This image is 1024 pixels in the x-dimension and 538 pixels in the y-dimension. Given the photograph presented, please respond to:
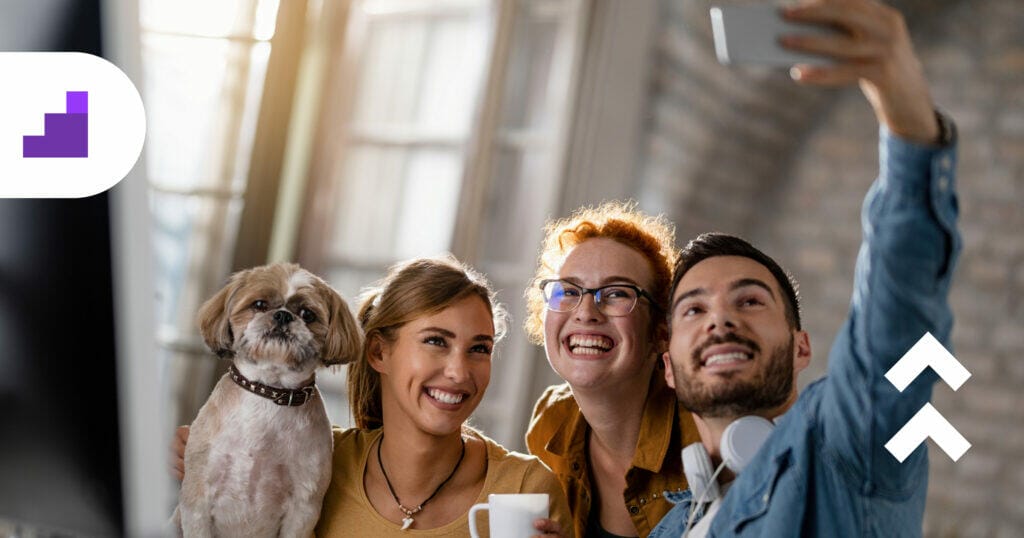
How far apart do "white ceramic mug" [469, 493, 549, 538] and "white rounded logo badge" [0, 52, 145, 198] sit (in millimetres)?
444

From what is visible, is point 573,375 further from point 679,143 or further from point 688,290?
point 679,143

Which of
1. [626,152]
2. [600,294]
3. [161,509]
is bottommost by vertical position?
[161,509]

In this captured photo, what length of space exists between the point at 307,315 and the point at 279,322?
0.03m

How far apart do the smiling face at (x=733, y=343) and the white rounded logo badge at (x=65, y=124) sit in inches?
20.5

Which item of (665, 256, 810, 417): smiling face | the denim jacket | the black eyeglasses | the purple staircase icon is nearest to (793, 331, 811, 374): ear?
(665, 256, 810, 417): smiling face

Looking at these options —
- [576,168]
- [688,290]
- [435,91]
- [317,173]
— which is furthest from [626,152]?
[688,290]

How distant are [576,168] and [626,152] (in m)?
0.14

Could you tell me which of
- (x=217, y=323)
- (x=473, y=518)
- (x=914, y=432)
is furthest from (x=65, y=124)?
(x=914, y=432)

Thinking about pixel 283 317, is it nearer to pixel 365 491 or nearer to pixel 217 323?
pixel 217 323

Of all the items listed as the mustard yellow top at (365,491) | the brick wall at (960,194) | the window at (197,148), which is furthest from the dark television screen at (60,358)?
the brick wall at (960,194)

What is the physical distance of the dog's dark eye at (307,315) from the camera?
0.95 metres

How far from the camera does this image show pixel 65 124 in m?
0.81

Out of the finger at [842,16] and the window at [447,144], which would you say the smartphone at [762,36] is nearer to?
the finger at [842,16]

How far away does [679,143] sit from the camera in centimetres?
272
